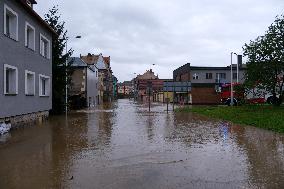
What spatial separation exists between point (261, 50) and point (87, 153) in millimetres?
26559

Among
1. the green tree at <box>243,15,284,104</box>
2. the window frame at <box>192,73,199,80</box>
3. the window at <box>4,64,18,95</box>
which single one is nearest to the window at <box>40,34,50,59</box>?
the window at <box>4,64,18,95</box>

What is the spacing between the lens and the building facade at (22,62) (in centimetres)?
1842

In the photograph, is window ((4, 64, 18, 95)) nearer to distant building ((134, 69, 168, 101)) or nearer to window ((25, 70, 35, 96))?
window ((25, 70, 35, 96))

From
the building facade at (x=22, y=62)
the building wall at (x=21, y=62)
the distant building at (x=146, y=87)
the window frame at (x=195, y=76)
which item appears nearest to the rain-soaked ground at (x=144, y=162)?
the building wall at (x=21, y=62)

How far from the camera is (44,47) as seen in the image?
27.7 meters

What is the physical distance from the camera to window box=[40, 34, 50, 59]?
86.6 feet

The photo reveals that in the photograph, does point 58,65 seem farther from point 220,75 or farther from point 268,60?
point 220,75

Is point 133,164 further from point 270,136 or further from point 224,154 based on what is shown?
point 270,136

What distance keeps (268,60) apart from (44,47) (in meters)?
19.1

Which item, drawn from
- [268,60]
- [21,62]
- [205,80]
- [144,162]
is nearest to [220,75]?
[205,80]

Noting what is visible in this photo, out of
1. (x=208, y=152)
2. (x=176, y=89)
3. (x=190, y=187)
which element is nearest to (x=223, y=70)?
(x=176, y=89)

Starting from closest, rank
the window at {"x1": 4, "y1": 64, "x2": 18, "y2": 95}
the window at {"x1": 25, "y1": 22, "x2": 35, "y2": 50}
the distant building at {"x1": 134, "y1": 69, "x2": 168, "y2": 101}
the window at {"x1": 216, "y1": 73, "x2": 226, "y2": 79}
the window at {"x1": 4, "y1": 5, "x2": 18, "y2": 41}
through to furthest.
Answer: the window at {"x1": 4, "y1": 5, "x2": 18, "y2": 41} → the window at {"x1": 4, "y1": 64, "x2": 18, "y2": 95} → the window at {"x1": 25, "y1": 22, "x2": 35, "y2": 50} → the window at {"x1": 216, "y1": 73, "x2": 226, "y2": 79} → the distant building at {"x1": 134, "y1": 69, "x2": 168, "y2": 101}

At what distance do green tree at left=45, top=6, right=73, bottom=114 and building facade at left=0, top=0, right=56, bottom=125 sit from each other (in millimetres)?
6701

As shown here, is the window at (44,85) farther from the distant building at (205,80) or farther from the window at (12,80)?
the distant building at (205,80)
